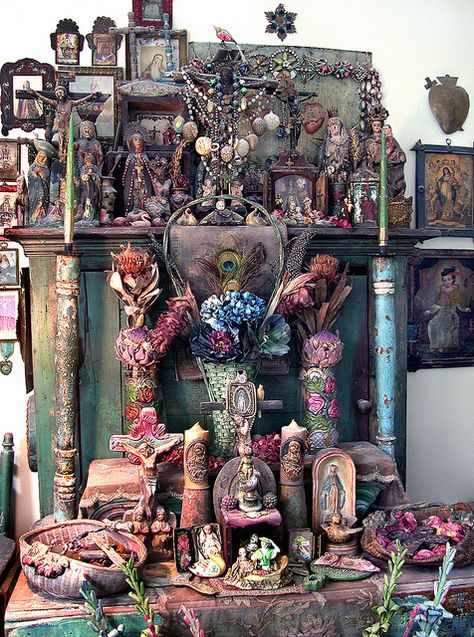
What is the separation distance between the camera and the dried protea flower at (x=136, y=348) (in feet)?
9.60

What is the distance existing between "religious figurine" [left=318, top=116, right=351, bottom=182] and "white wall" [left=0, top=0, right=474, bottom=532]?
1.45 feet

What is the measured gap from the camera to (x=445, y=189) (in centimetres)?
379

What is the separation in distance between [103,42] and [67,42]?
16cm

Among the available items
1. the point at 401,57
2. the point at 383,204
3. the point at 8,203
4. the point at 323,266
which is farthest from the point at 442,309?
the point at 8,203

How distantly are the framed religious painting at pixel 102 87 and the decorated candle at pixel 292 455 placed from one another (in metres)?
1.59

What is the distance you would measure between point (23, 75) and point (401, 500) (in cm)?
245

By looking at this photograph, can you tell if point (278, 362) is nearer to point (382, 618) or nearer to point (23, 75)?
point (382, 618)

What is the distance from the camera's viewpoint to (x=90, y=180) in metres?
3.06

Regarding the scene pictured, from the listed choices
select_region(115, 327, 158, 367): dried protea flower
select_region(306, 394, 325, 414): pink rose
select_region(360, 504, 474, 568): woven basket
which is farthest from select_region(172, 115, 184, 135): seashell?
select_region(360, 504, 474, 568): woven basket

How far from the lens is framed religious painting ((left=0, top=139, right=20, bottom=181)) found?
3.43 metres

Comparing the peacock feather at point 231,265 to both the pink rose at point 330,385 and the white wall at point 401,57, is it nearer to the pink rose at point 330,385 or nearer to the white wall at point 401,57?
the pink rose at point 330,385

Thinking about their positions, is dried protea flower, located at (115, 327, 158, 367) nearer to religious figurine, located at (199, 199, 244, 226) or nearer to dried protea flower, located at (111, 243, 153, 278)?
dried protea flower, located at (111, 243, 153, 278)

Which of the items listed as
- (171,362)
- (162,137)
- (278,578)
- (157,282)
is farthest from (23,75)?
Answer: (278,578)

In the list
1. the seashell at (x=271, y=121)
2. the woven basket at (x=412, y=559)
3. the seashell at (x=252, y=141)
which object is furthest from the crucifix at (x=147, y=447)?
the seashell at (x=271, y=121)
